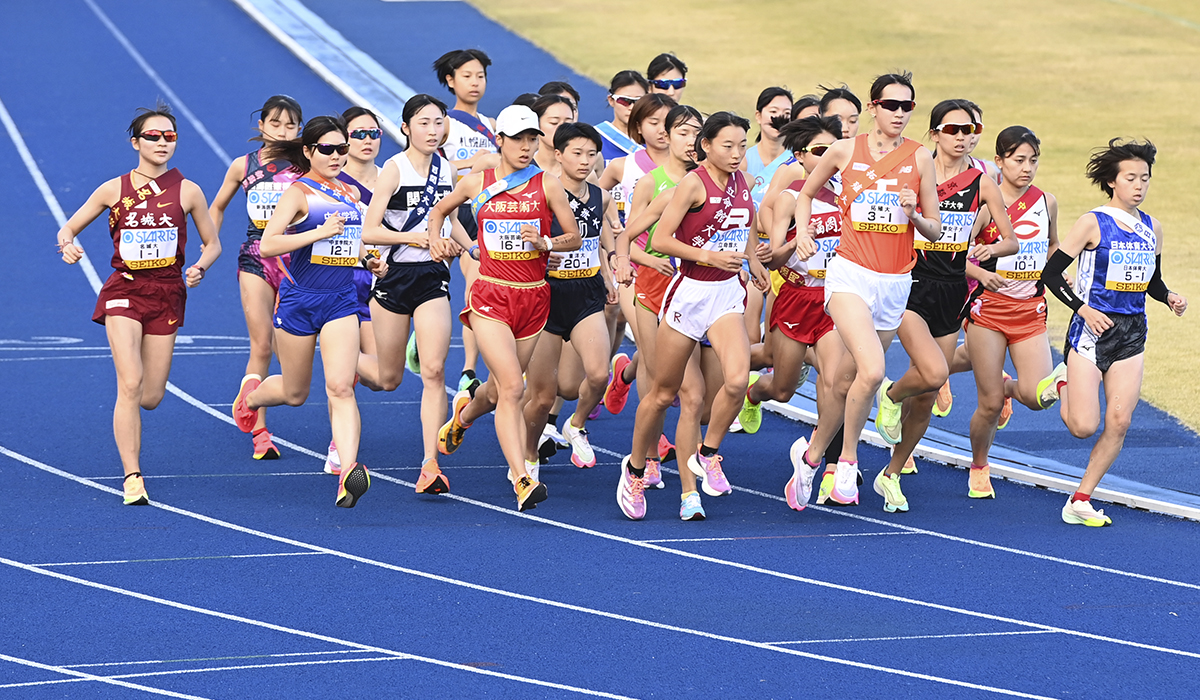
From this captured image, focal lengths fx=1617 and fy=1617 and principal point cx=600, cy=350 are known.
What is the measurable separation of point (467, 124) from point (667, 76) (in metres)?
1.37

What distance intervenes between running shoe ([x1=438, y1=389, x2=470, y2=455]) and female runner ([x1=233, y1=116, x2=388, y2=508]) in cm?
101

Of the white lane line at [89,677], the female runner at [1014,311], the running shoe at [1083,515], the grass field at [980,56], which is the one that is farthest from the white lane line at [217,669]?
the grass field at [980,56]

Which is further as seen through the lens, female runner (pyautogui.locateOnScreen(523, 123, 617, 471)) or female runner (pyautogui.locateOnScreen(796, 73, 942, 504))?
female runner (pyautogui.locateOnScreen(523, 123, 617, 471))

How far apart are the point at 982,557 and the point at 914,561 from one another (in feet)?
1.17

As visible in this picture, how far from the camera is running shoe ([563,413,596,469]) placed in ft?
31.9

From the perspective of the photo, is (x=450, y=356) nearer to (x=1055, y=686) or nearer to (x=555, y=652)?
(x=555, y=652)

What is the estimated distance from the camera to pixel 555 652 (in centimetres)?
652

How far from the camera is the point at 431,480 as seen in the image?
348 inches

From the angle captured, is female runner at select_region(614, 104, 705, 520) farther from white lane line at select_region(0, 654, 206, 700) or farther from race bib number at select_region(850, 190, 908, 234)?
white lane line at select_region(0, 654, 206, 700)

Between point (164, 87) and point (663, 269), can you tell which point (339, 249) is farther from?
point (164, 87)

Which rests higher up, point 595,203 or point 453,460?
point 595,203

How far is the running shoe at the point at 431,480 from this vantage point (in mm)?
8836

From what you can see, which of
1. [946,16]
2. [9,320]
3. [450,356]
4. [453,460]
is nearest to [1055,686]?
[453,460]

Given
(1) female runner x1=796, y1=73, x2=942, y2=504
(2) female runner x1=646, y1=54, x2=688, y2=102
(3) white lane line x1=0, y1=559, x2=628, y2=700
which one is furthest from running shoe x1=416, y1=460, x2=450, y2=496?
(2) female runner x1=646, y1=54, x2=688, y2=102
